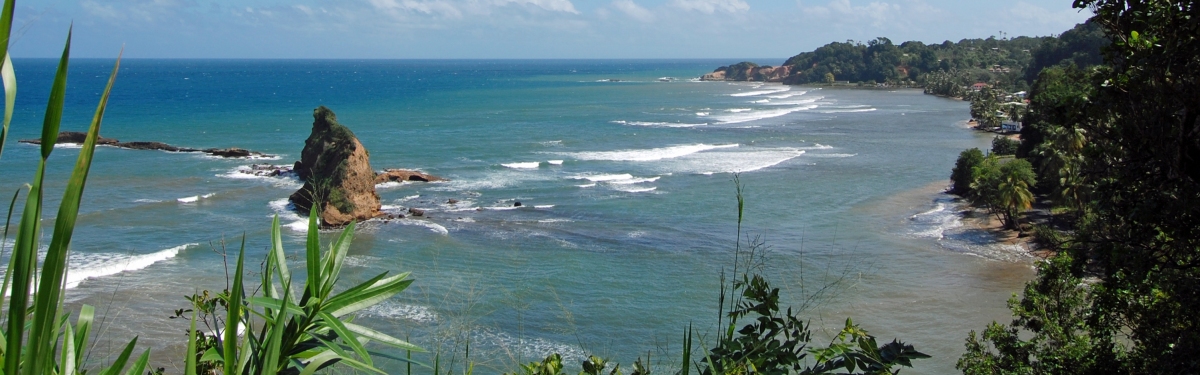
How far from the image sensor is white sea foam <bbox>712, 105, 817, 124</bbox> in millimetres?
80188

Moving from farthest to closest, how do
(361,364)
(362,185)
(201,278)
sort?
(362,185)
(201,278)
(361,364)

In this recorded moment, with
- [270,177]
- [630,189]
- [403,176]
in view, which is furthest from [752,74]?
[270,177]

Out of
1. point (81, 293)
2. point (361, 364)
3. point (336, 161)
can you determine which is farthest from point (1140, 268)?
point (336, 161)

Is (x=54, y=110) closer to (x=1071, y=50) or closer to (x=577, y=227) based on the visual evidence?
(x=577, y=227)

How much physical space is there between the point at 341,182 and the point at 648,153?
24.8m

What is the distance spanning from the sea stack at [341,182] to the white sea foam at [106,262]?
17.3 ft

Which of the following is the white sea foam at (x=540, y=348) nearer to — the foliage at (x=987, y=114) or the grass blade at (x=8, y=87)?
the grass blade at (x=8, y=87)

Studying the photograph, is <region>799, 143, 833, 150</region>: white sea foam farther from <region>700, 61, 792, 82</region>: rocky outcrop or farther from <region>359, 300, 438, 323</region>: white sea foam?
<region>700, 61, 792, 82</region>: rocky outcrop

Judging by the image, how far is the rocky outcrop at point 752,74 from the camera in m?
178

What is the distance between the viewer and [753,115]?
86062 millimetres

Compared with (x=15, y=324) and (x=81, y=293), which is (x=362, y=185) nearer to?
(x=81, y=293)

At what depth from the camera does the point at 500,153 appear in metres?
55.8

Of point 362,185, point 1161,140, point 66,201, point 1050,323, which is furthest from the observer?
point 362,185

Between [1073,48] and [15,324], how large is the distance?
11589 centimetres
